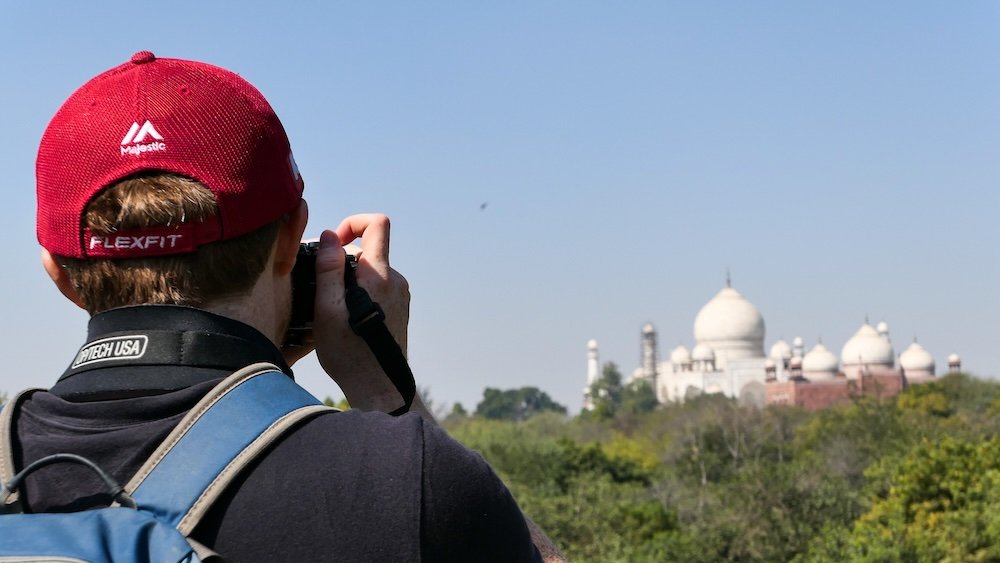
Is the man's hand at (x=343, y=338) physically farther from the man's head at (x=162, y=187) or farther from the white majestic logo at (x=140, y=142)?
the white majestic logo at (x=140, y=142)

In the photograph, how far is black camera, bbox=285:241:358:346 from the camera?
55.1 inches

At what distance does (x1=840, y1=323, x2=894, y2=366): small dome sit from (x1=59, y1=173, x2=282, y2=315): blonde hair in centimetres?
5274

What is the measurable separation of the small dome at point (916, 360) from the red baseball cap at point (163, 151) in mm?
55146

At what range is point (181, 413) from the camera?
3.83 ft

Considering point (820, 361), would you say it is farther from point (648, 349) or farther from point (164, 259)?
point (164, 259)

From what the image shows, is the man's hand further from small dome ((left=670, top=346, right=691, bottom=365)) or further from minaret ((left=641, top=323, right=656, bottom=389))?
minaret ((left=641, top=323, right=656, bottom=389))

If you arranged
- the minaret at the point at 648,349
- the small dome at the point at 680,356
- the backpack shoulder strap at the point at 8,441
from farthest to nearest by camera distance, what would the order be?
the minaret at the point at 648,349 → the small dome at the point at 680,356 → the backpack shoulder strap at the point at 8,441

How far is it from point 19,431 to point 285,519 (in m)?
0.27

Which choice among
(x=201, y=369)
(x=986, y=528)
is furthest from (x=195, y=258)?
(x=986, y=528)

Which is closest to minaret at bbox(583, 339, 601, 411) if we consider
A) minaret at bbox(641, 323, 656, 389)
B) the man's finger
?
minaret at bbox(641, 323, 656, 389)

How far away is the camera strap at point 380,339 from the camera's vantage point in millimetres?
1373

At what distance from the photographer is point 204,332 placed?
122 centimetres

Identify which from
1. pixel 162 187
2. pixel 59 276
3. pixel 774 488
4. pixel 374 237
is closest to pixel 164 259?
pixel 162 187

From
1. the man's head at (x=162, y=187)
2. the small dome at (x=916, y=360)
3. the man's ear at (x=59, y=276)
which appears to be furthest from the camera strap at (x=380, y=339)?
the small dome at (x=916, y=360)
